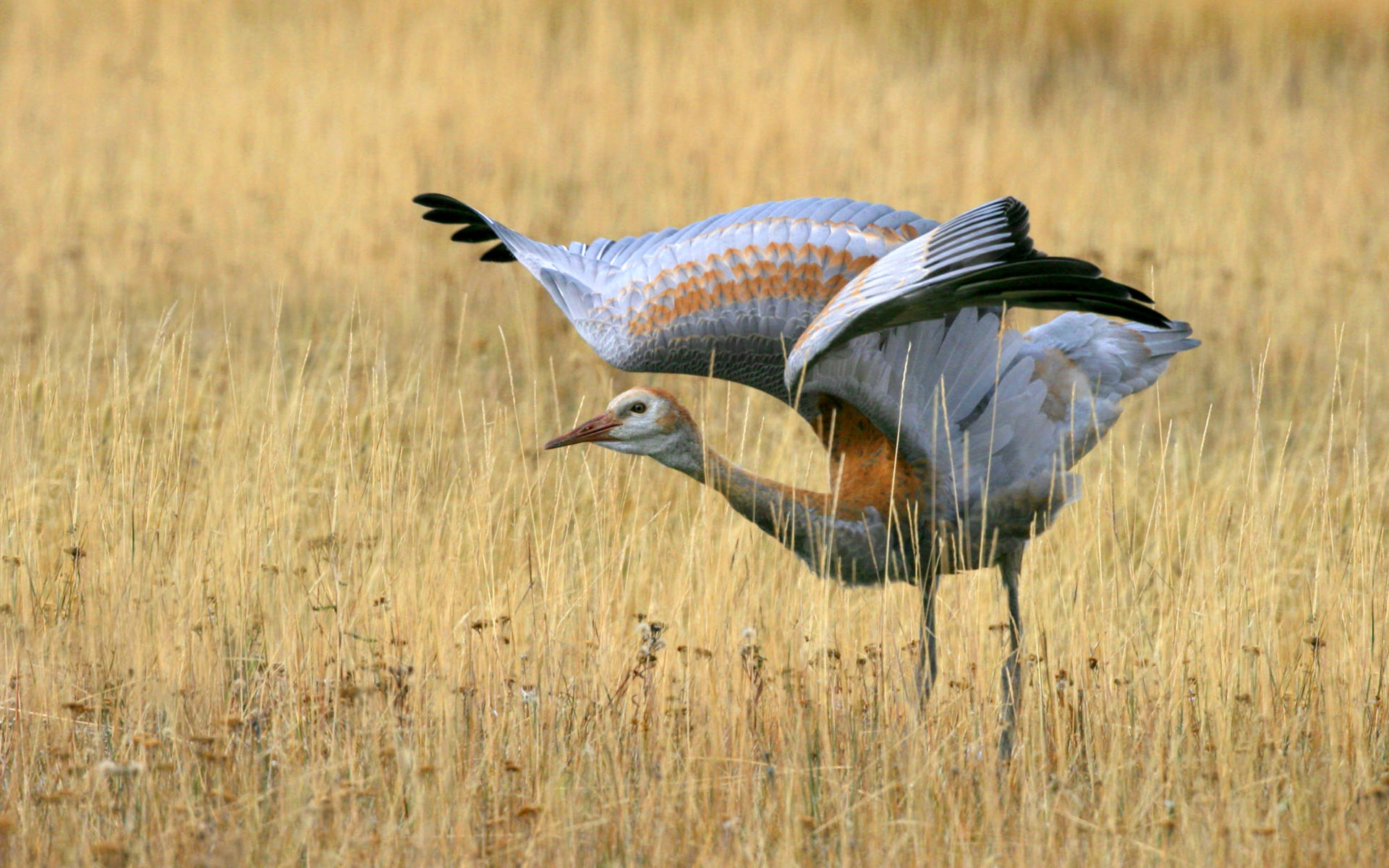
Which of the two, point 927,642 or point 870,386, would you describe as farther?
point 927,642

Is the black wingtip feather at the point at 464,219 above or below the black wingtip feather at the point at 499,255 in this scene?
above

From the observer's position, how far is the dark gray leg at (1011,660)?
180 inches

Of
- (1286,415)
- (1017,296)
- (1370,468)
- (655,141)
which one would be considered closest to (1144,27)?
(655,141)

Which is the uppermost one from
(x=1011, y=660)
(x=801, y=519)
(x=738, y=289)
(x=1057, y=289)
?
(x=738, y=289)

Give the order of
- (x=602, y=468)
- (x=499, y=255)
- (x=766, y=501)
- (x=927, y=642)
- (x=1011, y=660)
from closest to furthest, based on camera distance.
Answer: (x=766, y=501) < (x=1011, y=660) < (x=927, y=642) < (x=499, y=255) < (x=602, y=468)

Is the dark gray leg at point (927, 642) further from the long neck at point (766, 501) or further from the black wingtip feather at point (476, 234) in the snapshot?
the black wingtip feather at point (476, 234)

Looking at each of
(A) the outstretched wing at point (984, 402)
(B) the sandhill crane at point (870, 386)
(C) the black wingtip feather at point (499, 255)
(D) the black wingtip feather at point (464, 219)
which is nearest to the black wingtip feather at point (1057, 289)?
(B) the sandhill crane at point (870, 386)

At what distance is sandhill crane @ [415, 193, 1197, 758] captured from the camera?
15.4 feet

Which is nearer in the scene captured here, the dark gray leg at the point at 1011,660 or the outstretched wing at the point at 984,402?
the dark gray leg at the point at 1011,660

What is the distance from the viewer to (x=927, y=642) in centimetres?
504

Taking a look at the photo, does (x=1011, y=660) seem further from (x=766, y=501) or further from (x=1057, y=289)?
(x=1057, y=289)

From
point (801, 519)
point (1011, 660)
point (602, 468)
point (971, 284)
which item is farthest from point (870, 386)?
point (602, 468)

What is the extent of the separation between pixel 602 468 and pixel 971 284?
10.2ft

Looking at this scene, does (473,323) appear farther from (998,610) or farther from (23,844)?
(23,844)
